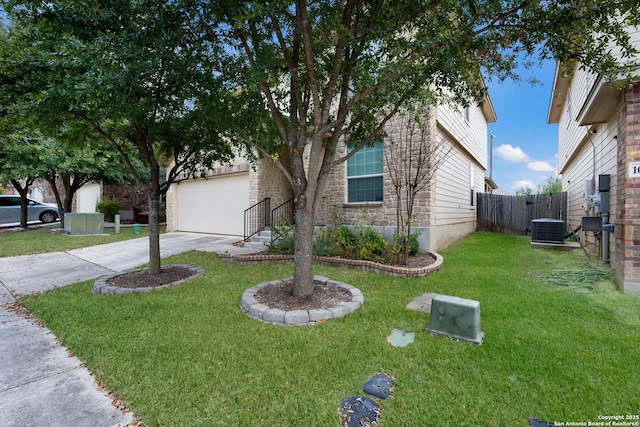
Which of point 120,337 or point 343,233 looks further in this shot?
point 343,233

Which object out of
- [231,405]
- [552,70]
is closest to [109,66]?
[231,405]

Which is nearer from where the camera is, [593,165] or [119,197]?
[593,165]

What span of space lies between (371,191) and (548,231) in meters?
4.88

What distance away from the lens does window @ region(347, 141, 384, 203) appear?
7.69m

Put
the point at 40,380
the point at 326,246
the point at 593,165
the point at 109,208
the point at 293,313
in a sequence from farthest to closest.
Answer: the point at 109,208 → the point at 593,165 → the point at 326,246 → the point at 293,313 → the point at 40,380

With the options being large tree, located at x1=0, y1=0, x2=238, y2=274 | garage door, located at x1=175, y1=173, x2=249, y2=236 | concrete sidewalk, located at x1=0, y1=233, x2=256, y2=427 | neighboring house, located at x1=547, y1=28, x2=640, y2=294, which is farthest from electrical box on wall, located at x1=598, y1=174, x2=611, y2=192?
garage door, located at x1=175, y1=173, x2=249, y2=236

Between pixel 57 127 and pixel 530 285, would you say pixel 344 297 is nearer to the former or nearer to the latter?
pixel 530 285

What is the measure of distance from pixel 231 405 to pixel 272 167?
8.43m

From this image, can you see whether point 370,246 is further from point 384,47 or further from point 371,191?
point 384,47

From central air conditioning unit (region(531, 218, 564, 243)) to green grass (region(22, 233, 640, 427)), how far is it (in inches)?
160

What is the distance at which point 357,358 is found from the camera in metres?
2.57

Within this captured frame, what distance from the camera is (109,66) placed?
3232 millimetres

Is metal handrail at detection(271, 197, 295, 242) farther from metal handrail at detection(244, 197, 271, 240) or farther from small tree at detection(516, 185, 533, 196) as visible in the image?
small tree at detection(516, 185, 533, 196)

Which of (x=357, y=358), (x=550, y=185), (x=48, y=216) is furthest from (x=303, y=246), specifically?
(x=550, y=185)
